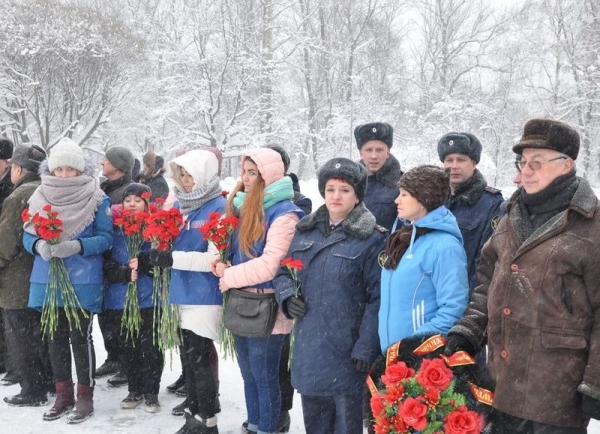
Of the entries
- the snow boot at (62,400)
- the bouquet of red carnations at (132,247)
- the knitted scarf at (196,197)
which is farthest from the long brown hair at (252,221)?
the snow boot at (62,400)

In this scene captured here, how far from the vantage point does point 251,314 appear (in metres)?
3.81

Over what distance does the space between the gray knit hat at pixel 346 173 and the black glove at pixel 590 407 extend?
5.63ft

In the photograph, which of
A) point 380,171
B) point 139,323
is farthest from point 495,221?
point 139,323

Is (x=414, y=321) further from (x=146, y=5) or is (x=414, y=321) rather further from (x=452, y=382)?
(x=146, y=5)

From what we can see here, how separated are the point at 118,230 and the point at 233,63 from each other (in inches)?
692

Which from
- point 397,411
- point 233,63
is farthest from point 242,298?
point 233,63

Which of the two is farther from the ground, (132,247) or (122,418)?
(132,247)

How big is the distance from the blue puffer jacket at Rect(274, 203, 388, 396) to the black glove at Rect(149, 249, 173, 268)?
3.38 ft

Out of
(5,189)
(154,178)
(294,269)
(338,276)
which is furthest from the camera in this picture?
(154,178)

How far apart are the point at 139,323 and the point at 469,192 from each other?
8.98 feet

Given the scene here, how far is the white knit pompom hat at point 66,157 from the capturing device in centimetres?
454

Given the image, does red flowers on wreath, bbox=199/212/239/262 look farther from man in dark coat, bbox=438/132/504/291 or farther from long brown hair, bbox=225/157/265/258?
man in dark coat, bbox=438/132/504/291

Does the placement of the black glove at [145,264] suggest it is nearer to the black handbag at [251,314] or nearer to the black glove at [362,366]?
the black handbag at [251,314]

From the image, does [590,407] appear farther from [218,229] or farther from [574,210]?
[218,229]
